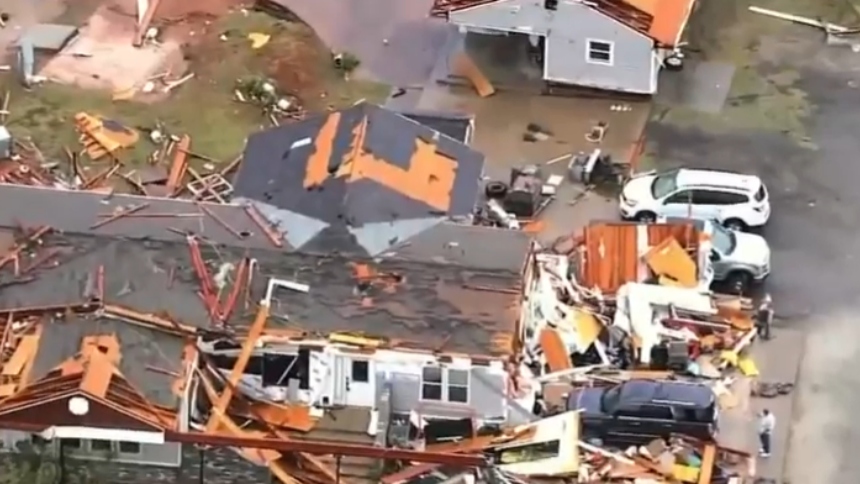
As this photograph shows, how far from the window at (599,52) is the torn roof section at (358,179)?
6.49 m

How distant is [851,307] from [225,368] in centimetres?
1065

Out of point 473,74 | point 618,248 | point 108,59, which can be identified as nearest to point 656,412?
point 618,248

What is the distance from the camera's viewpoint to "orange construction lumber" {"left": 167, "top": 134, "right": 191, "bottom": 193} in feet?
112

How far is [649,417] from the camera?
93.0 ft

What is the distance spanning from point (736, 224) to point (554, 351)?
542 centimetres

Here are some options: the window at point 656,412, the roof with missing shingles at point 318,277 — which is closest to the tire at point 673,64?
the roof with missing shingles at point 318,277

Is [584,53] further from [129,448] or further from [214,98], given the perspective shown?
[129,448]

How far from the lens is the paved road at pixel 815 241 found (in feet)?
96.0

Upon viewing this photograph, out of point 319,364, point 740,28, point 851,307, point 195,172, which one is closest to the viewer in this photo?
point 319,364

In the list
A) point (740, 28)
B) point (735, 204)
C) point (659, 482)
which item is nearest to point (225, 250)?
point (659, 482)

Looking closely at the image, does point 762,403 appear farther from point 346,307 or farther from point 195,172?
point 195,172

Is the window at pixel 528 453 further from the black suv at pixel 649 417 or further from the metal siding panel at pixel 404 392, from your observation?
the metal siding panel at pixel 404 392

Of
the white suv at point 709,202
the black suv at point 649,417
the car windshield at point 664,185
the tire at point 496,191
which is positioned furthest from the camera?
the tire at point 496,191

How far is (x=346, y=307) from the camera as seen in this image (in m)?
27.8
